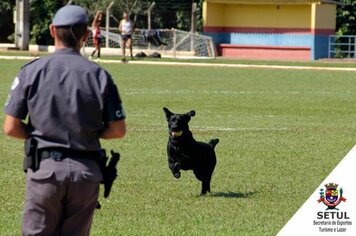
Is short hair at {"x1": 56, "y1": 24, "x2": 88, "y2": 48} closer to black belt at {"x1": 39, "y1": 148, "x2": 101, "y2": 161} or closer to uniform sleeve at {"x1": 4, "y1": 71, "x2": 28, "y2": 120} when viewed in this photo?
uniform sleeve at {"x1": 4, "y1": 71, "x2": 28, "y2": 120}

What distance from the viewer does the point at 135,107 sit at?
23719 mm

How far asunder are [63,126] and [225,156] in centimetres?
915

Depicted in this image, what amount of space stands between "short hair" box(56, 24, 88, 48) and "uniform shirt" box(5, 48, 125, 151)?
5cm

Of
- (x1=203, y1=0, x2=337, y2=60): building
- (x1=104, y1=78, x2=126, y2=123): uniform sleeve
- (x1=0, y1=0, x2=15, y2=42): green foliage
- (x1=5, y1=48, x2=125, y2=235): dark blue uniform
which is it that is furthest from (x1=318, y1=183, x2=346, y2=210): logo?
(x1=0, y1=0, x2=15, y2=42): green foliage

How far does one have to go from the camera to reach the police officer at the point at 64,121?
6715 millimetres

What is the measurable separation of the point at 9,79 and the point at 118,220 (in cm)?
2078

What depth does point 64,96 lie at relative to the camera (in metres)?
6.75

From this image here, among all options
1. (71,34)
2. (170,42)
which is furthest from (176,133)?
(170,42)

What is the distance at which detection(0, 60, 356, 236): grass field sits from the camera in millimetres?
10844

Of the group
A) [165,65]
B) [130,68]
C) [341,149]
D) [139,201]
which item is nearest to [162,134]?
[341,149]

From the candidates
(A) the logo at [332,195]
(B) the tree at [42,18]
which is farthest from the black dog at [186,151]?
(B) the tree at [42,18]

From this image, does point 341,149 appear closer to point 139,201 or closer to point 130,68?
point 139,201

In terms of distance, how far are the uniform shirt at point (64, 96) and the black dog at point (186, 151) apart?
4.98 metres

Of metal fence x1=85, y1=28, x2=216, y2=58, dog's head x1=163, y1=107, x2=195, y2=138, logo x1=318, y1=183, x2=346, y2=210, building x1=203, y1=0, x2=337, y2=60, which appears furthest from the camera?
building x1=203, y1=0, x2=337, y2=60
